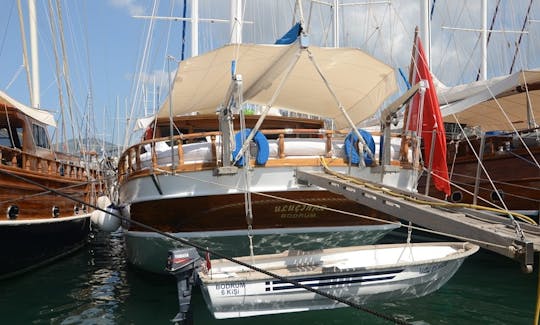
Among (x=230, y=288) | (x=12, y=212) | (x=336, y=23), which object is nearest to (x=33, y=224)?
(x=12, y=212)

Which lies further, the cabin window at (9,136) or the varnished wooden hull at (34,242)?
the cabin window at (9,136)

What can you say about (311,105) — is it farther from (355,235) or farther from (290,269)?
(290,269)

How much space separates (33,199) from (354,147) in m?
6.75

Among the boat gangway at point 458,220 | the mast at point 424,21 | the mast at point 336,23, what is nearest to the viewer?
the boat gangway at point 458,220

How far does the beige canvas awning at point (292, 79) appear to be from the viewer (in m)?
7.11

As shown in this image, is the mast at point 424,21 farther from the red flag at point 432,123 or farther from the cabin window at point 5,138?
the cabin window at point 5,138

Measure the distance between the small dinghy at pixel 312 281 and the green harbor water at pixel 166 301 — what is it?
385 mm

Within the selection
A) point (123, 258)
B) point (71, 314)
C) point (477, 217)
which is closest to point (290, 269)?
point (477, 217)

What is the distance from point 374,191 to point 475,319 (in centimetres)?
278

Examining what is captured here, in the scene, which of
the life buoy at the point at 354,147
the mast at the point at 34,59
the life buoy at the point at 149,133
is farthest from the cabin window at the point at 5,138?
the life buoy at the point at 354,147

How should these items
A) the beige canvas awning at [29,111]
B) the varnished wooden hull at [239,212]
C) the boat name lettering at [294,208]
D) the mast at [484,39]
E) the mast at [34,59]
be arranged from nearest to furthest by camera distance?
the varnished wooden hull at [239,212], the boat name lettering at [294,208], the beige canvas awning at [29,111], the mast at [34,59], the mast at [484,39]

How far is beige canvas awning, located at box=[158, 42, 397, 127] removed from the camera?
7113 millimetres

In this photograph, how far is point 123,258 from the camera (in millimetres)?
12016

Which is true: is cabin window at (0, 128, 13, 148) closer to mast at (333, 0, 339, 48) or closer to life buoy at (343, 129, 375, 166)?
life buoy at (343, 129, 375, 166)
